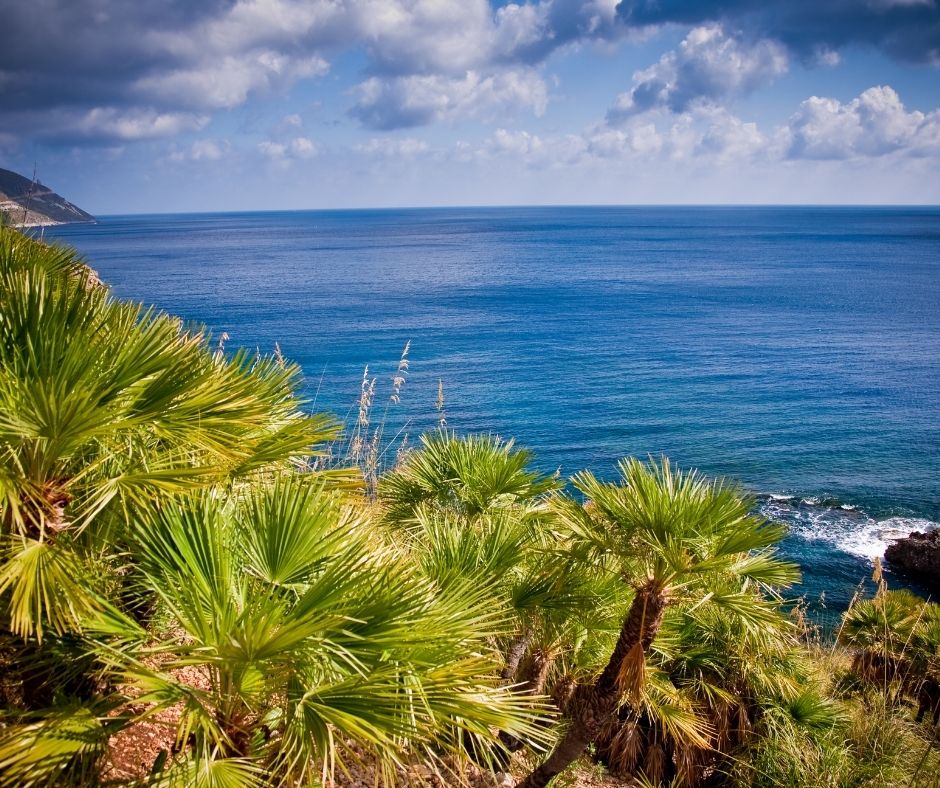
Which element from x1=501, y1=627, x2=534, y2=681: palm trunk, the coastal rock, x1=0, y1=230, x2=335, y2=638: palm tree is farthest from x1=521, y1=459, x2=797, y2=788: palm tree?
the coastal rock

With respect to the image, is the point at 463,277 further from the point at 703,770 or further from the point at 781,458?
the point at 703,770

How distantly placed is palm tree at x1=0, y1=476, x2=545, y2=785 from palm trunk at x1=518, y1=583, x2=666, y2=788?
1638 millimetres

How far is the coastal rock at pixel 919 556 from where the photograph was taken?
20.8m

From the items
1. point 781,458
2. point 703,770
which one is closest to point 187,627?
point 703,770

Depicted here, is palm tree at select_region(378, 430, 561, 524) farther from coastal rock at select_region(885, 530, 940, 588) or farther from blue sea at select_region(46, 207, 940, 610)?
coastal rock at select_region(885, 530, 940, 588)

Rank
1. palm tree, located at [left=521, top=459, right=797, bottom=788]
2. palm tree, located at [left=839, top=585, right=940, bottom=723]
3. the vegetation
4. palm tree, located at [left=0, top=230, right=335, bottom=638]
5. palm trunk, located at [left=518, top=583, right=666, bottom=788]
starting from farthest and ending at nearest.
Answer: palm tree, located at [left=839, top=585, right=940, bottom=723]
palm trunk, located at [left=518, top=583, right=666, bottom=788]
palm tree, located at [left=521, top=459, right=797, bottom=788]
palm tree, located at [left=0, top=230, right=335, bottom=638]
the vegetation

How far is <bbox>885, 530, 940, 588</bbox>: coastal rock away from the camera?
20828 mm

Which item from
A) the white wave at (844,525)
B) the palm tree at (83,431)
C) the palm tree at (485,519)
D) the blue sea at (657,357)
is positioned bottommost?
the white wave at (844,525)

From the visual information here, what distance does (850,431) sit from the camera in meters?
32.6

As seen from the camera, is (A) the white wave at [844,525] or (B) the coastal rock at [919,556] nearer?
(B) the coastal rock at [919,556]

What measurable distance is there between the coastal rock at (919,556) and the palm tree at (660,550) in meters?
19.5

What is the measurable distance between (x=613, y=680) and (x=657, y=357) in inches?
1676

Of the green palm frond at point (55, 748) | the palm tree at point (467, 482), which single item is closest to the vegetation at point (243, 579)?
the green palm frond at point (55, 748)

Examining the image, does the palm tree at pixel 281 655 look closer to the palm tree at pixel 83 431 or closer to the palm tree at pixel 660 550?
the palm tree at pixel 83 431
